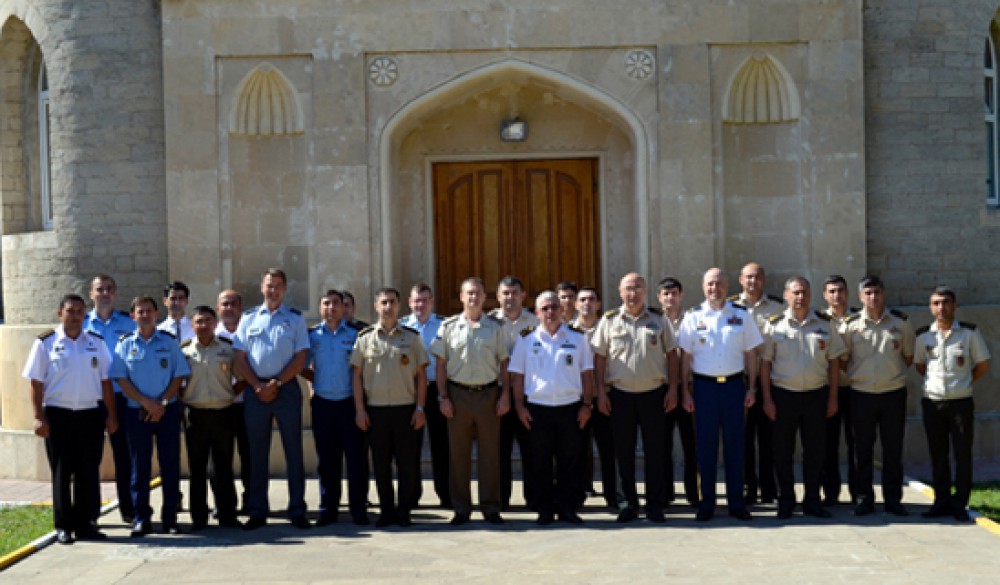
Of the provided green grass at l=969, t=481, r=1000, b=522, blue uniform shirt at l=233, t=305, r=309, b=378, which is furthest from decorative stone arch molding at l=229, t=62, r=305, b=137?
green grass at l=969, t=481, r=1000, b=522

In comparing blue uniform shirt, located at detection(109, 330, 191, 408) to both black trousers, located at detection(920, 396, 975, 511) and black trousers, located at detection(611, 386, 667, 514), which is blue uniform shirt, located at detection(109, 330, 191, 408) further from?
black trousers, located at detection(920, 396, 975, 511)

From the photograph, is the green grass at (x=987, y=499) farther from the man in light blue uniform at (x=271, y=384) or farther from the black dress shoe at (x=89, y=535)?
the black dress shoe at (x=89, y=535)

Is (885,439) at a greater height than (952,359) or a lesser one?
lesser

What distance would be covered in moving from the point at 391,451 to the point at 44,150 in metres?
6.65

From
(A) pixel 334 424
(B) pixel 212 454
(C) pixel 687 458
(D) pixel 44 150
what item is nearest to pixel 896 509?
(C) pixel 687 458

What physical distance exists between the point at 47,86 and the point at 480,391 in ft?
23.5

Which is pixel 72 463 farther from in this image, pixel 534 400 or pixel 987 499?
pixel 987 499

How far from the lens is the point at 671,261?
464 inches

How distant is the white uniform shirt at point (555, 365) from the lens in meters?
9.02

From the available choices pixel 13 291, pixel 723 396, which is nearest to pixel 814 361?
pixel 723 396

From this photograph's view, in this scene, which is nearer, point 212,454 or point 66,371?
point 66,371

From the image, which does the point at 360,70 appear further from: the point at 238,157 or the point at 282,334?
the point at 282,334

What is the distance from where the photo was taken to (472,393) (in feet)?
30.1

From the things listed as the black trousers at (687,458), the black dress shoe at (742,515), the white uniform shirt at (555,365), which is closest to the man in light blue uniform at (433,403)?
the white uniform shirt at (555,365)
